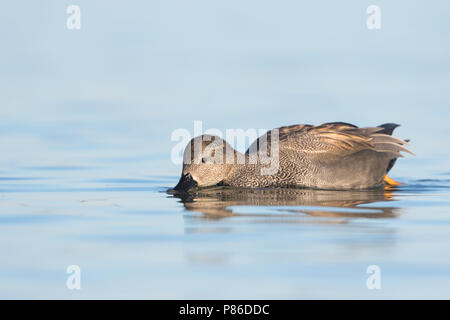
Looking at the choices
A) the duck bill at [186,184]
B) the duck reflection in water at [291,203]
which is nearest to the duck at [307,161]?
the duck bill at [186,184]

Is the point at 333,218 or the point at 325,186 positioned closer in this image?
the point at 333,218

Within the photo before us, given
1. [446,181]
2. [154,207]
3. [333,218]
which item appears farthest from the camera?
[446,181]

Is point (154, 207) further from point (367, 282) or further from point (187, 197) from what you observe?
point (367, 282)

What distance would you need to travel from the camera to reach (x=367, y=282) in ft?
21.2

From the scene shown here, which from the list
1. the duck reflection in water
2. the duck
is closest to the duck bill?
the duck

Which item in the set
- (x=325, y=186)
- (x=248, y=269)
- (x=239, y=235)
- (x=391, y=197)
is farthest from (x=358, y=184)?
(x=248, y=269)

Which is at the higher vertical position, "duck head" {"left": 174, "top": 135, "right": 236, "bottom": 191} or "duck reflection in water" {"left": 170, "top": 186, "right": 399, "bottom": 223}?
"duck head" {"left": 174, "top": 135, "right": 236, "bottom": 191}

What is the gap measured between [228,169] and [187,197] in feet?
4.75

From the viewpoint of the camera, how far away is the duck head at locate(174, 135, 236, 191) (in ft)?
40.8

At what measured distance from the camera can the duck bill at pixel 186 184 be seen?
1223cm

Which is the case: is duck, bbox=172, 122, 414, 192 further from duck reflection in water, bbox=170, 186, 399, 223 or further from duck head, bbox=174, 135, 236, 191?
duck reflection in water, bbox=170, 186, 399, 223

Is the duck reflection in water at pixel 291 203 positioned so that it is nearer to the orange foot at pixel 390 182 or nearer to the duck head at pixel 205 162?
the duck head at pixel 205 162

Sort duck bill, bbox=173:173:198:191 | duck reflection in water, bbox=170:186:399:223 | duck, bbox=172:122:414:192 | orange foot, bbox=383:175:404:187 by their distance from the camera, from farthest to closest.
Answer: orange foot, bbox=383:175:404:187 < duck, bbox=172:122:414:192 < duck bill, bbox=173:173:198:191 < duck reflection in water, bbox=170:186:399:223
